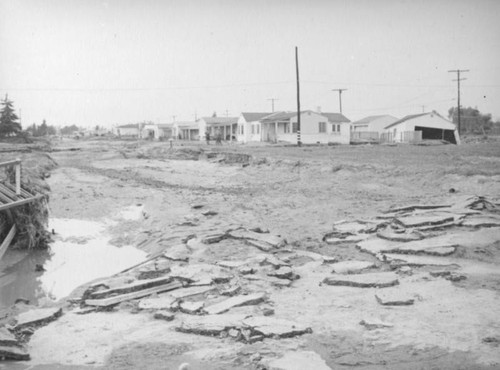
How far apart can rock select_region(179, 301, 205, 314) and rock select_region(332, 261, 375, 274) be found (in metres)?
2.38

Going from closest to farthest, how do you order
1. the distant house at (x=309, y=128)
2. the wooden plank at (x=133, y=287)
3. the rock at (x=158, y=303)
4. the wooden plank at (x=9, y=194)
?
the rock at (x=158, y=303) < the wooden plank at (x=133, y=287) < the wooden plank at (x=9, y=194) < the distant house at (x=309, y=128)

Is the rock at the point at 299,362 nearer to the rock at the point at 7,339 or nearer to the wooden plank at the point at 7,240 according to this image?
the rock at the point at 7,339

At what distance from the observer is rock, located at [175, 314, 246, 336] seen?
17.2 feet

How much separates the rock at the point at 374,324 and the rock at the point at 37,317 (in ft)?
12.7

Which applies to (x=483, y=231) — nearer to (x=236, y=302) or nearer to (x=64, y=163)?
(x=236, y=302)

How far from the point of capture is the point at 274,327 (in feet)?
16.9

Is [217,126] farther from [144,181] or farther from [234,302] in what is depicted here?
[234,302]

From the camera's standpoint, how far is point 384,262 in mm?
7656

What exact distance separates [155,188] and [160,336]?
14702 millimetres

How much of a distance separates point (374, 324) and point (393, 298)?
2.67ft

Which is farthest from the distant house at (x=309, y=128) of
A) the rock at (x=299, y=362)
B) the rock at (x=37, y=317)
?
the rock at (x=299, y=362)

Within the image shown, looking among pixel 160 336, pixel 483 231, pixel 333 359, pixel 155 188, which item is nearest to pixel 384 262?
pixel 483 231

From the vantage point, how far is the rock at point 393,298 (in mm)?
5724

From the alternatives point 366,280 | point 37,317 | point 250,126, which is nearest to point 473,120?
point 250,126
